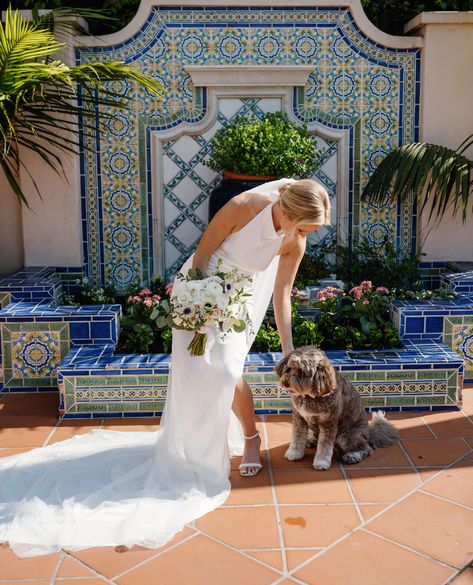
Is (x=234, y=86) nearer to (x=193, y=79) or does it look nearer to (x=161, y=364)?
(x=193, y=79)

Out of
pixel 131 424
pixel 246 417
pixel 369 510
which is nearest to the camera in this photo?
pixel 369 510

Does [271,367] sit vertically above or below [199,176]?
below

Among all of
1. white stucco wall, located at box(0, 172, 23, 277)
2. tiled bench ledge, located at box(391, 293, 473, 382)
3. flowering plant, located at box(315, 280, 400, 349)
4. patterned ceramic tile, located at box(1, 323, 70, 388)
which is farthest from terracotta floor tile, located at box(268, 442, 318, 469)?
white stucco wall, located at box(0, 172, 23, 277)

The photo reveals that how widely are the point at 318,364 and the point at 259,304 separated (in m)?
0.66

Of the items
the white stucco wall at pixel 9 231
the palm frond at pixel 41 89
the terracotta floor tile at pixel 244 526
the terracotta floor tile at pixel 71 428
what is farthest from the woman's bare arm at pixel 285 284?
the white stucco wall at pixel 9 231

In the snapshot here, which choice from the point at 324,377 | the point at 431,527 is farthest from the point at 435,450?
the point at 324,377

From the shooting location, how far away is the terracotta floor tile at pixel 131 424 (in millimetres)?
4957

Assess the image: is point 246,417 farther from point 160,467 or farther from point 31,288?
point 31,288

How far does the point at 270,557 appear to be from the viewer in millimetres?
3295

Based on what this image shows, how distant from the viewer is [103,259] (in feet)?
23.5

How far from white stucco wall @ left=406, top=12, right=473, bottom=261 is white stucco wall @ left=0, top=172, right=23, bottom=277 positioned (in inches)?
157

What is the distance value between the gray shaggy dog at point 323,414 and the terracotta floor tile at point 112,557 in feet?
3.51

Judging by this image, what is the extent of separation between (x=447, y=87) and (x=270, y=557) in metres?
5.15

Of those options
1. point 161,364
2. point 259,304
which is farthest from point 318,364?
point 161,364
